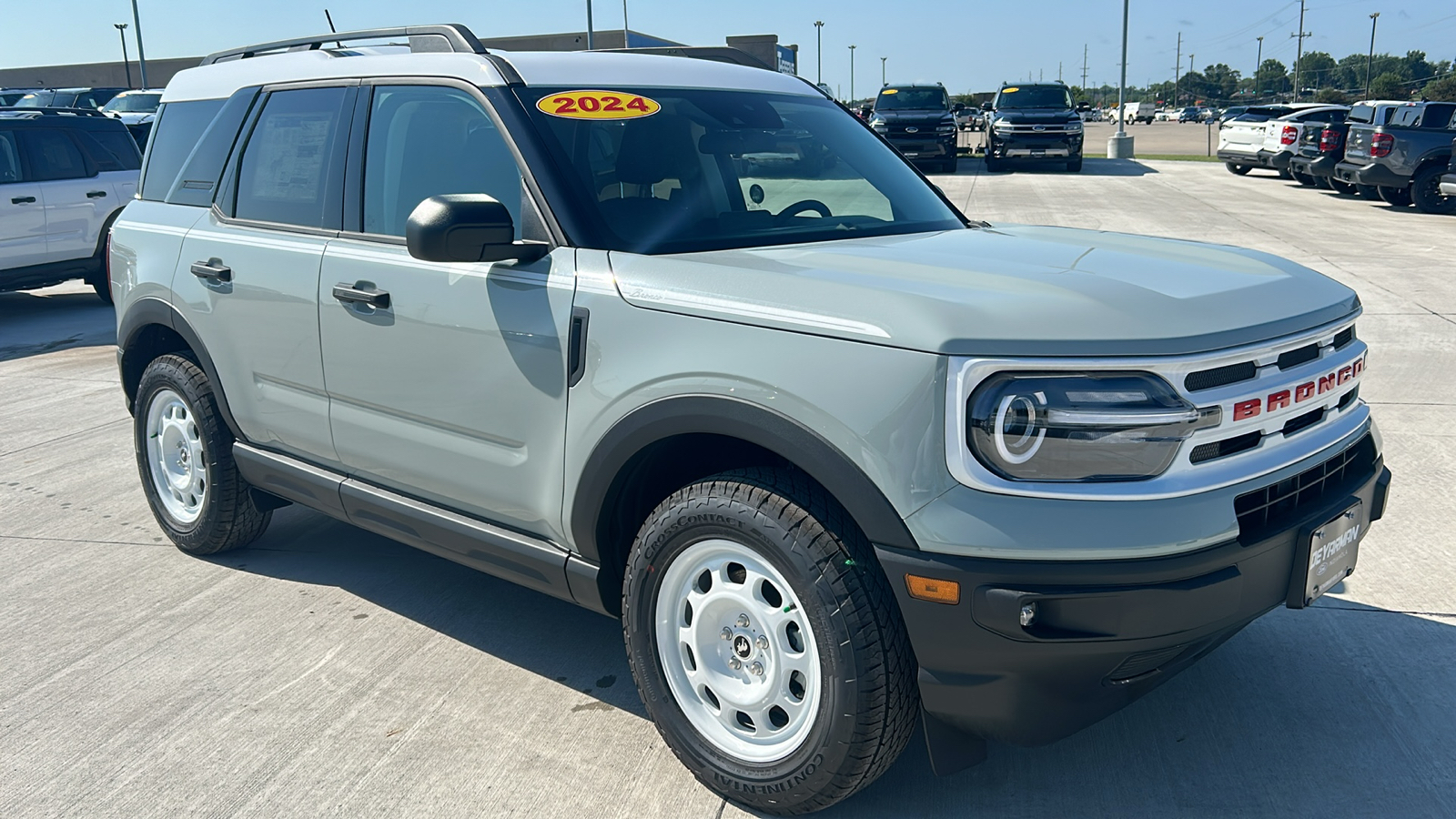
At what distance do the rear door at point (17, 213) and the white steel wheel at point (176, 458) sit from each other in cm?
769

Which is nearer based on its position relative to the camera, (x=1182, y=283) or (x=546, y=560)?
(x=1182, y=283)

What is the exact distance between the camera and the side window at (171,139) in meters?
4.64

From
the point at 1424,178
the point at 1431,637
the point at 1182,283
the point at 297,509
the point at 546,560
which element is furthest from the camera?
the point at 1424,178

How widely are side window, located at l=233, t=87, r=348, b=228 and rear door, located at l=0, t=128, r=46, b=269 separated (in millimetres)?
8330

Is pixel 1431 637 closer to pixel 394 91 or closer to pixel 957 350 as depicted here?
pixel 957 350

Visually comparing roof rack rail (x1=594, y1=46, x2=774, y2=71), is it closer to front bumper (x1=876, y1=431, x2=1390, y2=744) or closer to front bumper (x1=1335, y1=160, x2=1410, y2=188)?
front bumper (x1=876, y1=431, x2=1390, y2=744)

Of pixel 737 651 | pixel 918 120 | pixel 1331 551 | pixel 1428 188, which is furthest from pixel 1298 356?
pixel 918 120

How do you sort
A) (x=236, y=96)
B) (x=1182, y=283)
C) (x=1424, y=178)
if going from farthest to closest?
1. (x=1424, y=178)
2. (x=236, y=96)
3. (x=1182, y=283)

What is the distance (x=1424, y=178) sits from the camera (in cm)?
1759

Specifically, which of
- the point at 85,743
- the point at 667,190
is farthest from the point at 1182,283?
the point at 85,743

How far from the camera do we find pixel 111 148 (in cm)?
1216

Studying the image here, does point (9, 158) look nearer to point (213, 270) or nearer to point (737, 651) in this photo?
point (213, 270)

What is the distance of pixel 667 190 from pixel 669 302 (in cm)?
64

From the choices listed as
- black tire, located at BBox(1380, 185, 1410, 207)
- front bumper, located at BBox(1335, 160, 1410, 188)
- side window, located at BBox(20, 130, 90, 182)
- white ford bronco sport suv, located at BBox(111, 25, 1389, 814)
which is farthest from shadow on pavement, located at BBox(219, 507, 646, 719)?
black tire, located at BBox(1380, 185, 1410, 207)
